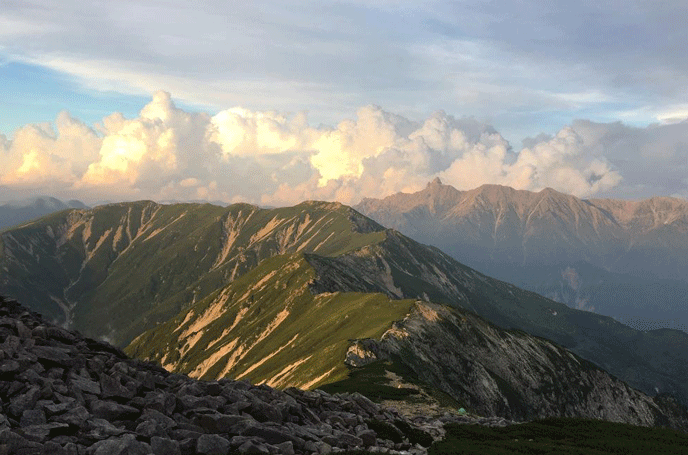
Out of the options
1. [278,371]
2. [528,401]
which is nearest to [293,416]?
[278,371]

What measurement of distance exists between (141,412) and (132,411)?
84 cm

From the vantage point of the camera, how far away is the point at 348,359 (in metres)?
115

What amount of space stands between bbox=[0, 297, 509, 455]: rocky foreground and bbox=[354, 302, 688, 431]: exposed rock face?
73529 millimetres

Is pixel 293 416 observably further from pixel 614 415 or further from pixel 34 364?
pixel 614 415

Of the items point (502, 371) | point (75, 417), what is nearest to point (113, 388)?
point (75, 417)

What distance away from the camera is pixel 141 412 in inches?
1409

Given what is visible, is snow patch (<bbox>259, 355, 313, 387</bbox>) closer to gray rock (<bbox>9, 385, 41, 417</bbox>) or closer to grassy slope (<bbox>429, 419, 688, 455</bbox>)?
grassy slope (<bbox>429, 419, 688, 455</bbox>)

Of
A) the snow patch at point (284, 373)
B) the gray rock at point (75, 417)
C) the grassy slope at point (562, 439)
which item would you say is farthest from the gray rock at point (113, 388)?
the snow patch at point (284, 373)

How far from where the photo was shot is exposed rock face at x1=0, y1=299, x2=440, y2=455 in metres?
31.2

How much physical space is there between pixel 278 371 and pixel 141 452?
11963 cm

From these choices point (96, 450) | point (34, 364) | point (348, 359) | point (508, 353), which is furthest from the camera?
point (508, 353)

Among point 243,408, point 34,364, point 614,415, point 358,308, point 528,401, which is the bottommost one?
point 614,415

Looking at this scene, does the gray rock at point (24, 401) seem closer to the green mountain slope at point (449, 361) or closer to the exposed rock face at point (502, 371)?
the green mountain slope at point (449, 361)

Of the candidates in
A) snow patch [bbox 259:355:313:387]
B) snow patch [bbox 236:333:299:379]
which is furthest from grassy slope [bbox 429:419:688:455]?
snow patch [bbox 236:333:299:379]
